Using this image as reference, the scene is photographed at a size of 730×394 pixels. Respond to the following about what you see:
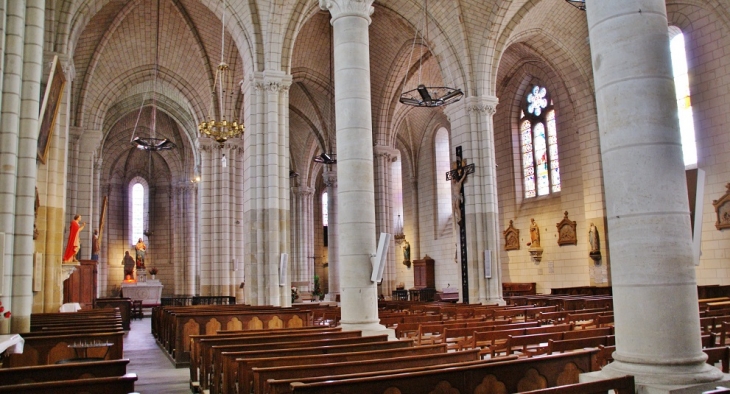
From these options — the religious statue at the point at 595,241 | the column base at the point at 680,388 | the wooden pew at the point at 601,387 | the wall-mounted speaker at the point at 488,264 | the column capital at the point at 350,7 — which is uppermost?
the column capital at the point at 350,7

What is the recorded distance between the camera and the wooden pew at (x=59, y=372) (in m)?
4.84

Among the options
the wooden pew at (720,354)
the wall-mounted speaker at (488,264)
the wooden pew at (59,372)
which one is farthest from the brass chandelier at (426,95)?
the wooden pew at (59,372)

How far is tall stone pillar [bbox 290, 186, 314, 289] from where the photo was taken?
3578 centimetres

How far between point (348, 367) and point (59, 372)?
8.05ft

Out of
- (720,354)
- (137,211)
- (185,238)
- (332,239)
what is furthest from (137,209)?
(720,354)

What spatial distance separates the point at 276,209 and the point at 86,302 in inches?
358

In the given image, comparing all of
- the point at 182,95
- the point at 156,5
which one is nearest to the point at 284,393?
the point at 156,5

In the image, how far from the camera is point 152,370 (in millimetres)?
10617

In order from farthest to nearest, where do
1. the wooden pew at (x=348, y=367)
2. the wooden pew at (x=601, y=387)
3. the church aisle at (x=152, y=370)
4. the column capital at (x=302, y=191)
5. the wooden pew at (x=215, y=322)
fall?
the column capital at (x=302, y=191), the wooden pew at (x=215, y=322), the church aisle at (x=152, y=370), the wooden pew at (x=348, y=367), the wooden pew at (x=601, y=387)

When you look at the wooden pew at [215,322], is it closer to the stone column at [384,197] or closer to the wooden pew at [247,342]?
the wooden pew at [247,342]

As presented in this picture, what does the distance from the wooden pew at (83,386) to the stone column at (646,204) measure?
3.45 metres

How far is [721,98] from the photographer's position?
18.1m

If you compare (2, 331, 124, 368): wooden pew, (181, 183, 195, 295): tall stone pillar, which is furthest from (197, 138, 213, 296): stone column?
(2, 331, 124, 368): wooden pew

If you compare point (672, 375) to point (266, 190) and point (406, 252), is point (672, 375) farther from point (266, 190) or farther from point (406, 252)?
point (406, 252)
